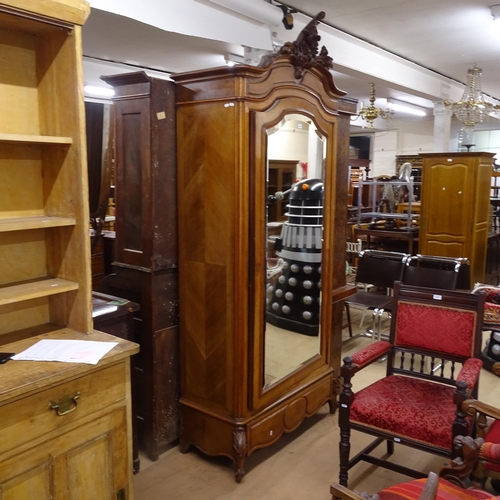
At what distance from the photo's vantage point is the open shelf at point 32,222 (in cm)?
167

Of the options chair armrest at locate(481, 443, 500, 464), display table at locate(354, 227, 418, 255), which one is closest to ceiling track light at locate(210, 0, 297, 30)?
display table at locate(354, 227, 418, 255)

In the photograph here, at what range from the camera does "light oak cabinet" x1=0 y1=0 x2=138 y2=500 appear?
157 centimetres

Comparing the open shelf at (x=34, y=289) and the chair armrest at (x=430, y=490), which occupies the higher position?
the open shelf at (x=34, y=289)

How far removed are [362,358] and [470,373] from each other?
0.48m

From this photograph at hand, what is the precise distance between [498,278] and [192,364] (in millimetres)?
5686

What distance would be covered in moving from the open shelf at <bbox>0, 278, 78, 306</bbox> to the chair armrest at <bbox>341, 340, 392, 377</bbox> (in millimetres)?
1270

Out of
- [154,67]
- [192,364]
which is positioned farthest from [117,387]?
[154,67]

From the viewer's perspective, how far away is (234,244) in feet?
7.79

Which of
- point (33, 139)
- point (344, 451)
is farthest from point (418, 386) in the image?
point (33, 139)

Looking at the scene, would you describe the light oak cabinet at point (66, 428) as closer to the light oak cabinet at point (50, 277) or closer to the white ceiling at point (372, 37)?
the light oak cabinet at point (50, 277)

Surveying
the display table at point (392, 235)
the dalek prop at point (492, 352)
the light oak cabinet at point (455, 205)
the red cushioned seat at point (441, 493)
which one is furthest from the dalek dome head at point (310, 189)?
the light oak cabinet at point (455, 205)

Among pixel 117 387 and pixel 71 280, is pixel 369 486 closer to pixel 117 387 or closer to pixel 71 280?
pixel 117 387

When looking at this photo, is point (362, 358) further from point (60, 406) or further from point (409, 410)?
point (60, 406)

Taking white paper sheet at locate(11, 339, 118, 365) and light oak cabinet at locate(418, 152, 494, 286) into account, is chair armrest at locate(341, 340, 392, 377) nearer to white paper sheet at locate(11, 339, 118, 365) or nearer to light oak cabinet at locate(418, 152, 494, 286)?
white paper sheet at locate(11, 339, 118, 365)
